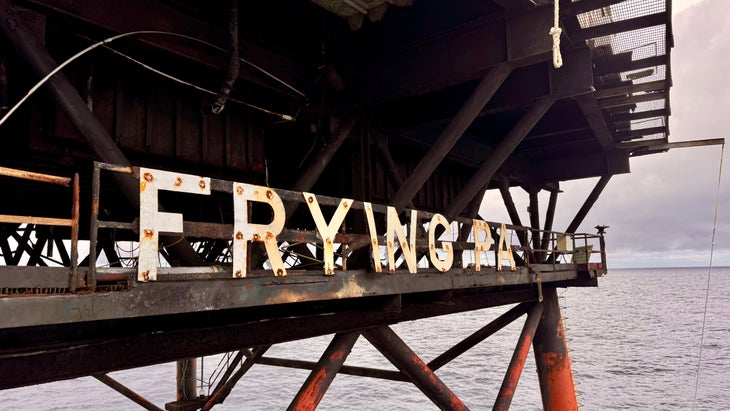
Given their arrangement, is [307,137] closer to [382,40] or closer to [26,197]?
[382,40]

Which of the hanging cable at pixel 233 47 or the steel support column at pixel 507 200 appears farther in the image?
the steel support column at pixel 507 200

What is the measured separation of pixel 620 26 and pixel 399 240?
5.20m

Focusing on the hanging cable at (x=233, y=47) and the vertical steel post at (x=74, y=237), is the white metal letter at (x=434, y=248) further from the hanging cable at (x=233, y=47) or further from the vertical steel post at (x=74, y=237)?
the vertical steel post at (x=74, y=237)

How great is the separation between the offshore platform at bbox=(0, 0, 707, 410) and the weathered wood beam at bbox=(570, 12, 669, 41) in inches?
1.1

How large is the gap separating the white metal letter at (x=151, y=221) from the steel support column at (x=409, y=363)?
4134 millimetres

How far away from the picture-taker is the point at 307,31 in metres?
8.78

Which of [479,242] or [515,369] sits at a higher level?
[479,242]

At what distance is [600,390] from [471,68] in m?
35.6

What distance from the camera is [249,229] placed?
191 inches

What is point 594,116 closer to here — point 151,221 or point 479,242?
point 479,242

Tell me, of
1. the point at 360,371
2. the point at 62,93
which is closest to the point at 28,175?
the point at 62,93

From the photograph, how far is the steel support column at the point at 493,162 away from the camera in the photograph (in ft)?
28.8

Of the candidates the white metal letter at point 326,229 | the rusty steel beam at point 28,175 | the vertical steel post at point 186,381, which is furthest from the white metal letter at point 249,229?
the vertical steel post at point 186,381

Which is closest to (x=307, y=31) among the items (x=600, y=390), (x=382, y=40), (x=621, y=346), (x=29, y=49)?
(x=382, y=40)
